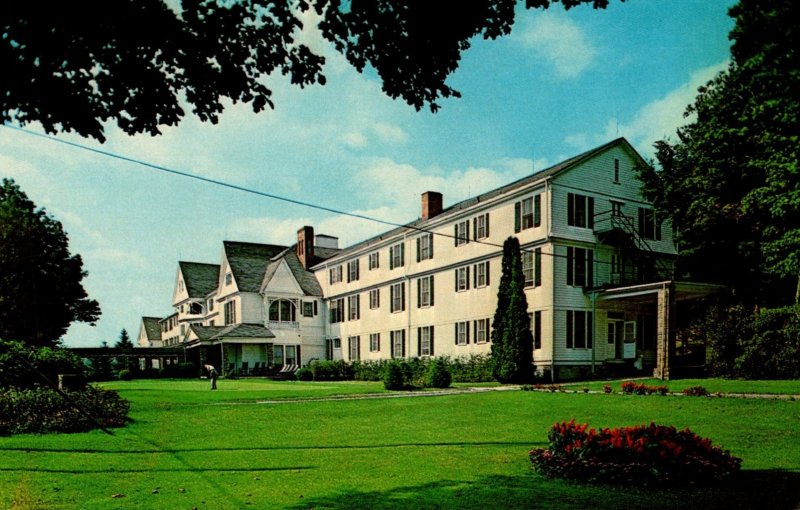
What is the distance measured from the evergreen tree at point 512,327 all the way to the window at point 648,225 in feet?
27.1

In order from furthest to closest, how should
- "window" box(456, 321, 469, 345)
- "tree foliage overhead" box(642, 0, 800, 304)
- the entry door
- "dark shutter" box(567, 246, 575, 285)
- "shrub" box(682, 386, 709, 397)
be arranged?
"window" box(456, 321, 469, 345)
the entry door
"dark shutter" box(567, 246, 575, 285)
"tree foliage overhead" box(642, 0, 800, 304)
"shrub" box(682, 386, 709, 397)

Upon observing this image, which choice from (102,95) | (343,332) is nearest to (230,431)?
(102,95)

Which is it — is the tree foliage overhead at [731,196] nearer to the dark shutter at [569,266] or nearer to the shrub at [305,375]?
the dark shutter at [569,266]

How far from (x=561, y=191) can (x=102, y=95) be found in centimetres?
2833

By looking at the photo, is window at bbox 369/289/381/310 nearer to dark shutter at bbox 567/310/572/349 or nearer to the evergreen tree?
the evergreen tree

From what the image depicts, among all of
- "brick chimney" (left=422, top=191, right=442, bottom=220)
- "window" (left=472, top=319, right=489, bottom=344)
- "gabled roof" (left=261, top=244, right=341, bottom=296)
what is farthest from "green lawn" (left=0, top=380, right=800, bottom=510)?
"gabled roof" (left=261, top=244, right=341, bottom=296)

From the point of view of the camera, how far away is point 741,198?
31.4m

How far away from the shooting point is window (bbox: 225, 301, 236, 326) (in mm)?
58156

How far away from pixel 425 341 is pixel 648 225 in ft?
51.2

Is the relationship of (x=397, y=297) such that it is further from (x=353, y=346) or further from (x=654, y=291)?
(x=654, y=291)

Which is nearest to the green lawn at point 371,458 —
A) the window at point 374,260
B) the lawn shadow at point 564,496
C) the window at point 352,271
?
the lawn shadow at point 564,496

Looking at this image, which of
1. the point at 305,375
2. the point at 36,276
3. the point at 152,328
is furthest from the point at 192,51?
the point at 152,328

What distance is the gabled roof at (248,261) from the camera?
189ft

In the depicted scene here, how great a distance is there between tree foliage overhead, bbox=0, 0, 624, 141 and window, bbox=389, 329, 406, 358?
37188mm
